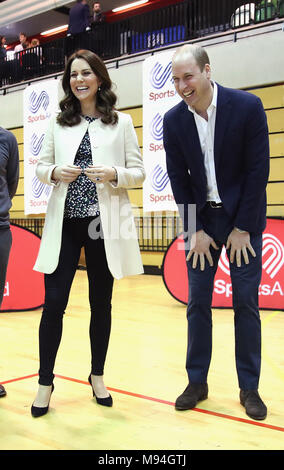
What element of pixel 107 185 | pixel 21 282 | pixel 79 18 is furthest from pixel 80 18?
pixel 107 185

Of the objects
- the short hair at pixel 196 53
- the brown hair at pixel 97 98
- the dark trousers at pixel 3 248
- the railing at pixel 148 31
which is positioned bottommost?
the dark trousers at pixel 3 248

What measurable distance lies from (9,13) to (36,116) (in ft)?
14.4

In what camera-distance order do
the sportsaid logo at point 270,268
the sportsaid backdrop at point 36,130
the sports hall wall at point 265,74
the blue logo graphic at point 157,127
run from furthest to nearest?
the sportsaid backdrop at point 36,130 → the blue logo graphic at point 157,127 → the sports hall wall at point 265,74 → the sportsaid logo at point 270,268

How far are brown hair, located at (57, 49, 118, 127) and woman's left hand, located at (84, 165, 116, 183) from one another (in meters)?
0.27

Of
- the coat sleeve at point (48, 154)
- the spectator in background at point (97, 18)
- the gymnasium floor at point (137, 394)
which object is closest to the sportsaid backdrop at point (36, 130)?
the spectator in background at point (97, 18)

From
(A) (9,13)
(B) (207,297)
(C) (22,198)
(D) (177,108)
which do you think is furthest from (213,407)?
(A) (9,13)

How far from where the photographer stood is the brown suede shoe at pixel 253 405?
2240 millimetres

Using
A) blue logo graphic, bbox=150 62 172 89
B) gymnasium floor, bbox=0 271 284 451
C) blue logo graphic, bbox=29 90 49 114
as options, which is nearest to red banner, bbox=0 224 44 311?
gymnasium floor, bbox=0 271 284 451

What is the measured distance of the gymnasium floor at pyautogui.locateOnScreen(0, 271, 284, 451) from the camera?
1995 mm

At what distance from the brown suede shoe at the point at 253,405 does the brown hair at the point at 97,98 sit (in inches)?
57.0

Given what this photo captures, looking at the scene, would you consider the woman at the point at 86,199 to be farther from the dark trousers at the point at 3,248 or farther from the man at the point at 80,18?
the man at the point at 80,18

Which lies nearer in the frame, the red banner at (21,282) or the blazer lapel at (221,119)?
the blazer lapel at (221,119)

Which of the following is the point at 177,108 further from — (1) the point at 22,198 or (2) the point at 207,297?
(1) the point at 22,198
